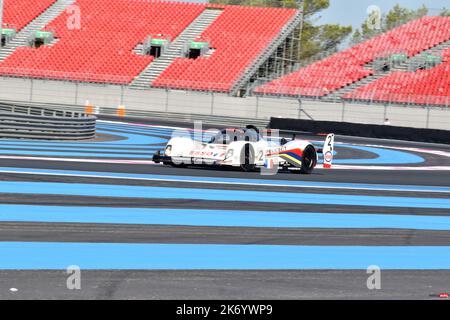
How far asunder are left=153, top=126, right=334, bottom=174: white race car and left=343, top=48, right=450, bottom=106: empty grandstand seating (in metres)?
23.9

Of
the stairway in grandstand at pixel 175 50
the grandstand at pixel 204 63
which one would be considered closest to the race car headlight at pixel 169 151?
the grandstand at pixel 204 63

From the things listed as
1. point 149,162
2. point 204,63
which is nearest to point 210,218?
point 149,162

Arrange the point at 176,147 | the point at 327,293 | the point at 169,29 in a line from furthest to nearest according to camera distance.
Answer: the point at 169,29 → the point at 176,147 → the point at 327,293

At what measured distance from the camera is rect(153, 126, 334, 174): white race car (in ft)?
59.7

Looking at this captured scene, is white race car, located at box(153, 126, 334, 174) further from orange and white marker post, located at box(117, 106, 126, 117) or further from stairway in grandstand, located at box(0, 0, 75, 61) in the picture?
stairway in grandstand, located at box(0, 0, 75, 61)

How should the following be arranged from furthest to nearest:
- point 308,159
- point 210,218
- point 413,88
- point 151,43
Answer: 1. point 151,43
2. point 413,88
3. point 308,159
4. point 210,218

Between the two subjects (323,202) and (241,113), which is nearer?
(323,202)

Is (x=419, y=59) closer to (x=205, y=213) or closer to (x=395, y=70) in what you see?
(x=395, y=70)

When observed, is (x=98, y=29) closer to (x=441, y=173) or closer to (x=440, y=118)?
(x=440, y=118)

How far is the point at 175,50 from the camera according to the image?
178 ft

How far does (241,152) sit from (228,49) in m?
35.7

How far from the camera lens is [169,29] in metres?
56.2
